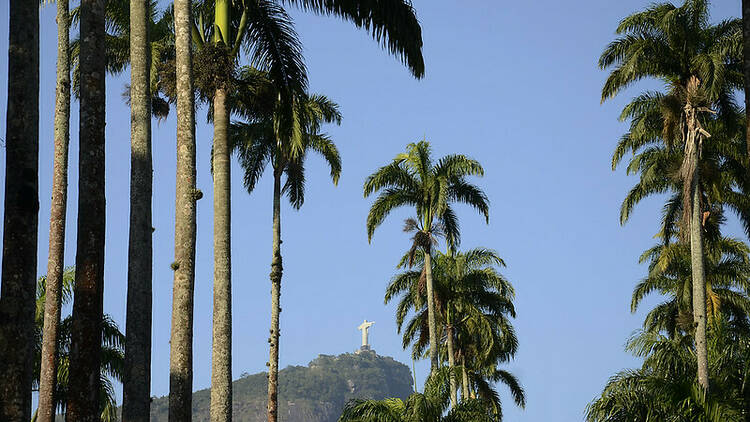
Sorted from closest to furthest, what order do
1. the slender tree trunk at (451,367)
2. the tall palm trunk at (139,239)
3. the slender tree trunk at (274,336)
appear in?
1. the tall palm trunk at (139,239)
2. the slender tree trunk at (451,367)
3. the slender tree trunk at (274,336)

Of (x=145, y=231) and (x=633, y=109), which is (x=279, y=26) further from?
(x=633, y=109)

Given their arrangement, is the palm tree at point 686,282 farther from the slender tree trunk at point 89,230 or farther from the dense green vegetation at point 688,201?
the slender tree trunk at point 89,230

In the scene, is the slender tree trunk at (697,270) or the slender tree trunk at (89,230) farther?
the slender tree trunk at (697,270)

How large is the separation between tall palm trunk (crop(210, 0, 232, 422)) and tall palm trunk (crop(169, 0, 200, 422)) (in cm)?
266

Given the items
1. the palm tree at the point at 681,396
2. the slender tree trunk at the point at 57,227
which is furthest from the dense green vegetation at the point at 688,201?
the slender tree trunk at the point at 57,227

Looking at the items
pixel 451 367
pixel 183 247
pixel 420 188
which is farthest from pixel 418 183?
pixel 183 247

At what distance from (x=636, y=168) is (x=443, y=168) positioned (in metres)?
7.59

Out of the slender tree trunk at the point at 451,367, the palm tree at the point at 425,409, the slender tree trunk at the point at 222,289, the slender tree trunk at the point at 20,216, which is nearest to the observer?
the slender tree trunk at the point at 20,216

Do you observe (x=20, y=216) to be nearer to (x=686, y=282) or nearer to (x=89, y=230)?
(x=89, y=230)

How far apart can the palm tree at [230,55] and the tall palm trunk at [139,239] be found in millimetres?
Result: 3295

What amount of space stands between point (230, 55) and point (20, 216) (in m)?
10.3

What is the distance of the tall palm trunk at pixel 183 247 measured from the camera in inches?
587

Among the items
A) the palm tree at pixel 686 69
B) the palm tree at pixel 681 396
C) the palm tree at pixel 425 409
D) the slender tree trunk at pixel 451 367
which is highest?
the palm tree at pixel 686 69

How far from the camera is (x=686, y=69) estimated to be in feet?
103
